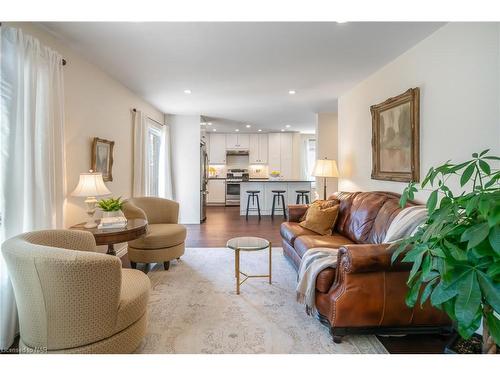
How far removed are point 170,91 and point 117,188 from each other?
176cm

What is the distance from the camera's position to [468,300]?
3.48 feet

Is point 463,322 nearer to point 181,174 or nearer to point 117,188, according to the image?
point 117,188

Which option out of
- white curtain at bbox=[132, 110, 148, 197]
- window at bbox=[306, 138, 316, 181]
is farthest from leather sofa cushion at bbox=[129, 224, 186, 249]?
window at bbox=[306, 138, 316, 181]

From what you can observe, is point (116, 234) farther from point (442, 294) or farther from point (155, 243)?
point (442, 294)

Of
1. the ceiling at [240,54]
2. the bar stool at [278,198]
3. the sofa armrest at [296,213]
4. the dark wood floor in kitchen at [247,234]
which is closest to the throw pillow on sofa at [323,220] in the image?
the sofa armrest at [296,213]

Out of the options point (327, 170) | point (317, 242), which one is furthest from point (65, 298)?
point (327, 170)

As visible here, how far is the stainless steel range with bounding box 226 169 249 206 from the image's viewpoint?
9492 mm

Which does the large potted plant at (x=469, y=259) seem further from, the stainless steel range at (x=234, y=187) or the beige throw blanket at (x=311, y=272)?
Answer: the stainless steel range at (x=234, y=187)

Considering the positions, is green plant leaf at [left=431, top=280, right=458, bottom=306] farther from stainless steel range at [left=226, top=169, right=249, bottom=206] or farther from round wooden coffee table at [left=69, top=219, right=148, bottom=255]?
stainless steel range at [left=226, top=169, right=249, bottom=206]

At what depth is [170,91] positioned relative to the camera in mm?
4371

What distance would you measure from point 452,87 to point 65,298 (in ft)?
10.6

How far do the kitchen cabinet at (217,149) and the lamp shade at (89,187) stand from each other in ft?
22.9
